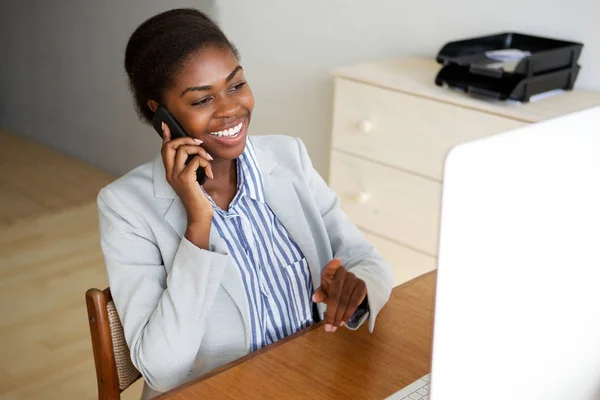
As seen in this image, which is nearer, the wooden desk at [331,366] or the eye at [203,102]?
the wooden desk at [331,366]

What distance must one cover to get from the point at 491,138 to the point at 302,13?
3029 millimetres

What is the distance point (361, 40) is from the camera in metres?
3.37

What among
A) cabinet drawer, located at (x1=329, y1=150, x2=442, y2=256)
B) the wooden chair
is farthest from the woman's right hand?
cabinet drawer, located at (x1=329, y1=150, x2=442, y2=256)

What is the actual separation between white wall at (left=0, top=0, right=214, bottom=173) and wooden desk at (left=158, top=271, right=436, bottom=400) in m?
3.17

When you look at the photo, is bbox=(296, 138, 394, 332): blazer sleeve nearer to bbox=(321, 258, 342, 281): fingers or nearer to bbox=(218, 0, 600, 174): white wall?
bbox=(321, 258, 342, 281): fingers

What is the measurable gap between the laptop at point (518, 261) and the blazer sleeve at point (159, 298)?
0.71 meters

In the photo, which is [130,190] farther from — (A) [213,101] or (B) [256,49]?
(B) [256,49]

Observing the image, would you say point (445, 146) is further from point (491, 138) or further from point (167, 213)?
point (491, 138)

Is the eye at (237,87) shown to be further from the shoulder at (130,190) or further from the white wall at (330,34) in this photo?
the white wall at (330,34)

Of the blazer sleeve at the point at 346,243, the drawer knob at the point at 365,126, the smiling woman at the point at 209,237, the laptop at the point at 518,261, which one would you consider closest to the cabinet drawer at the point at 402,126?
the drawer knob at the point at 365,126

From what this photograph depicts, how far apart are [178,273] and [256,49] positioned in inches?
101

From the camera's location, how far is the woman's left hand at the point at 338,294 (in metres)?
1.38

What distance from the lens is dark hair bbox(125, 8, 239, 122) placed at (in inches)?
59.3

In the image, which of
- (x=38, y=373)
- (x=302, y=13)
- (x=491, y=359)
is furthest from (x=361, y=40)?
(x=491, y=359)
